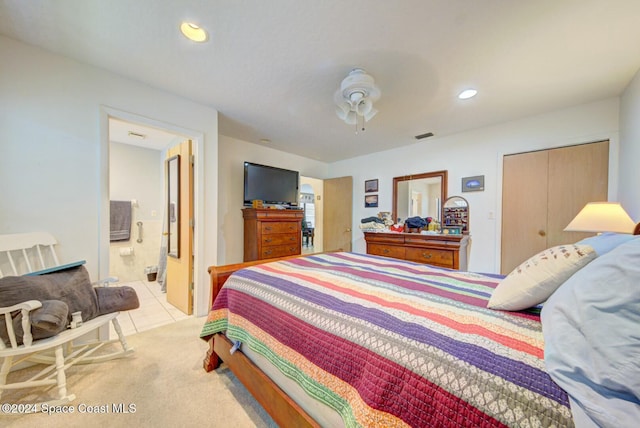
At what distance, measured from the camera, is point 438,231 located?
11.0 feet

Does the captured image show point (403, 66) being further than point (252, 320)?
Yes

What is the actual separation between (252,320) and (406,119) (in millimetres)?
2753

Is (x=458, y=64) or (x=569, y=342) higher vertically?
(x=458, y=64)

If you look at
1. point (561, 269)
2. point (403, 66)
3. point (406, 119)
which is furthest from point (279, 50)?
point (561, 269)

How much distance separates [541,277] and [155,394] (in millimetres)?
2222

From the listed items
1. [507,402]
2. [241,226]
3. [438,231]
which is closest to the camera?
[507,402]

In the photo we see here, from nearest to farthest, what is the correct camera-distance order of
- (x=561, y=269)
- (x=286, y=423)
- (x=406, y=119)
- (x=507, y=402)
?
(x=507, y=402) → (x=561, y=269) → (x=286, y=423) → (x=406, y=119)

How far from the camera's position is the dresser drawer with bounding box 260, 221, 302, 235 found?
3328 millimetres

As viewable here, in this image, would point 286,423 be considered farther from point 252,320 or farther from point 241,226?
point 241,226

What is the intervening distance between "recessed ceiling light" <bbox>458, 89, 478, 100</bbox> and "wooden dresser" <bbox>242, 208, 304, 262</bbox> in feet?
8.34

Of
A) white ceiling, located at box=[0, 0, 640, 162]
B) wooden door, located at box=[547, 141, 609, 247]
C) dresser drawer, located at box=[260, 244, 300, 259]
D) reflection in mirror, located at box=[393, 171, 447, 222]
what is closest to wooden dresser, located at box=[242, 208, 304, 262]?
dresser drawer, located at box=[260, 244, 300, 259]

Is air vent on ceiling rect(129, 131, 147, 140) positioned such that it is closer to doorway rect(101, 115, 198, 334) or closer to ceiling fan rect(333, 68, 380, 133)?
doorway rect(101, 115, 198, 334)

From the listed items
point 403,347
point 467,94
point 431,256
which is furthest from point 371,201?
point 403,347

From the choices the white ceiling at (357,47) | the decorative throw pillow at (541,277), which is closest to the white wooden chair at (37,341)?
the white ceiling at (357,47)
